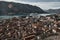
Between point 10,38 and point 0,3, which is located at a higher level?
point 10,38

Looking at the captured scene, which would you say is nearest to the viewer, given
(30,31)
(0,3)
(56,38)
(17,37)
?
(56,38)

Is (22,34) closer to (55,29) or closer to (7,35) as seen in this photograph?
(7,35)

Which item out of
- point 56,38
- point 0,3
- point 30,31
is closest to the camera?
point 56,38

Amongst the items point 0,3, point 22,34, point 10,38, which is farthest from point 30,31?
point 0,3

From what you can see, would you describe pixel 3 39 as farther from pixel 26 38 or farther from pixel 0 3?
pixel 0 3

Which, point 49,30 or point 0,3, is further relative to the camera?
point 0,3

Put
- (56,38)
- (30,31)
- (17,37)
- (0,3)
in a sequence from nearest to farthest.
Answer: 1. (56,38)
2. (17,37)
3. (30,31)
4. (0,3)

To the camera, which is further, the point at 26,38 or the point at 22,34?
the point at 22,34

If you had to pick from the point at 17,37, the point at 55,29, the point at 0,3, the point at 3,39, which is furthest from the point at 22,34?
the point at 0,3

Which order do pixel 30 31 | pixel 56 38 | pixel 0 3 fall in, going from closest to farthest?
1. pixel 56 38
2. pixel 30 31
3. pixel 0 3
